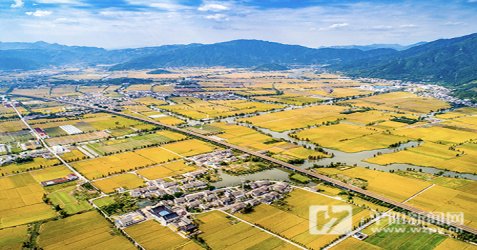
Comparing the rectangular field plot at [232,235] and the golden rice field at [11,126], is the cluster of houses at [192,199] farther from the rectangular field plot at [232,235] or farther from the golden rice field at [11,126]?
the golden rice field at [11,126]

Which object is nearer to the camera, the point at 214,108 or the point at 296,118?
the point at 296,118

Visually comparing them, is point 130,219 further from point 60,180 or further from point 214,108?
point 214,108

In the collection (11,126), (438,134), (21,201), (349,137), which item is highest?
(11,126)

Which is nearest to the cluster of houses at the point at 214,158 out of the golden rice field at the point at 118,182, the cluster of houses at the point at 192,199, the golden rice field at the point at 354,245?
the cluster of houses at the point at 192,199

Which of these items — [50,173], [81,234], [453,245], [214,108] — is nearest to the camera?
[453,245]

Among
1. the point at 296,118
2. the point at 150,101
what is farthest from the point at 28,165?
the point at 150,101

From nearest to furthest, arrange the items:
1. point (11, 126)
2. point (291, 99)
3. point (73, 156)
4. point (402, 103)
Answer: point (73, 156), point (11, 126), point (402, 103), point (291, 99)

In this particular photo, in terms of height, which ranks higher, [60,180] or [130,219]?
[60,180]

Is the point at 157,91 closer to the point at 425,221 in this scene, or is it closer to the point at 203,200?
the point at 203,200
